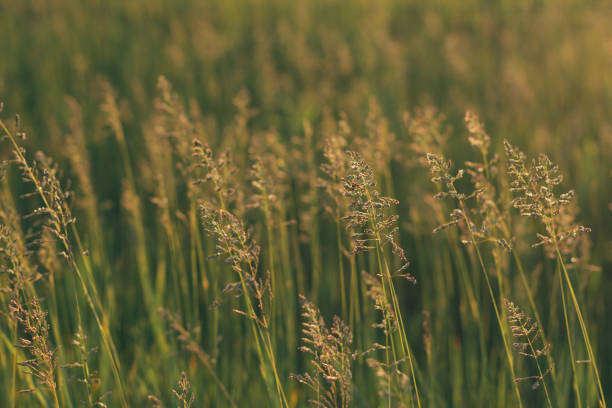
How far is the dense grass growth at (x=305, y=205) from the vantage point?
1.22m

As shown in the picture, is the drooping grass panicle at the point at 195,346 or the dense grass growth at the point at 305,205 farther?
the drooping grass panicle at the point at 195,346

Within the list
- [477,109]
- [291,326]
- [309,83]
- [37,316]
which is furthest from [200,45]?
[37,316]

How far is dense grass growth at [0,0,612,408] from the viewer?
4.01ft

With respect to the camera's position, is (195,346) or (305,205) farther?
(305,205)

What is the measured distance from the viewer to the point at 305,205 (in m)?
2.77

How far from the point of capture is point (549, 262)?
7.54ft

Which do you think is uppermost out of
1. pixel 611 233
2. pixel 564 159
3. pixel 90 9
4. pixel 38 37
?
pixel 90 9

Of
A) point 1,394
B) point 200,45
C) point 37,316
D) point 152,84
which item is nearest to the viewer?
point 37,316

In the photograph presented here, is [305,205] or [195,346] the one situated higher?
[305,205]

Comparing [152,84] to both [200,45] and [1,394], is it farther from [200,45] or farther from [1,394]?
[1,394]

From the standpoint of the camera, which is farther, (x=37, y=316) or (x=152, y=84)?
(x=152, y=84)

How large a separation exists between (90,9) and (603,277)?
605 cm

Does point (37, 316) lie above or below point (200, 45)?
below

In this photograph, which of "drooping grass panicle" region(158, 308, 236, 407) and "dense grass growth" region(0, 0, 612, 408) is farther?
"drooping grass panicle" region(158, 308, 236, 407)
